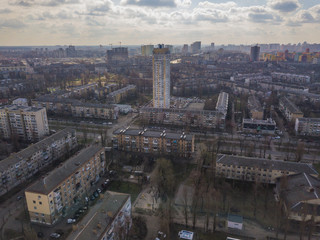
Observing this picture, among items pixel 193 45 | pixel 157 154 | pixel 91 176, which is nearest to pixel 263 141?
pixel 157 154

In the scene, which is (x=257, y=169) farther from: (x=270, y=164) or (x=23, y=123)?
(x=23, y=123)

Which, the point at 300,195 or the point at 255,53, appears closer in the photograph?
the point at 300,195

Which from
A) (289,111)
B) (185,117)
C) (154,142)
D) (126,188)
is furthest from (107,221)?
(289,111)

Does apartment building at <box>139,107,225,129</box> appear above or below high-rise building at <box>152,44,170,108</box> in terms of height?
below

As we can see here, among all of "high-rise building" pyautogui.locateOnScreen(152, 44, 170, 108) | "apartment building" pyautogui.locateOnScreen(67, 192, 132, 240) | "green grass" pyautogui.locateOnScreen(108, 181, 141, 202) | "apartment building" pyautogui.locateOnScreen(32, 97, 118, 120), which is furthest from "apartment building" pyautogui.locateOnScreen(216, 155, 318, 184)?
"high-rise building" pyautogui.locateOnScreen(152, 44, 170, 108)

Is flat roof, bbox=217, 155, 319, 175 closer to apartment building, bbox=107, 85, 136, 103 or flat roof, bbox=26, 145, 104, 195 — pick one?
flat roof, bbox=26, 145, 104, 195

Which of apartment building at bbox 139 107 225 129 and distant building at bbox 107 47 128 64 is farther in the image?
distant building at bbox 107 47 128 64

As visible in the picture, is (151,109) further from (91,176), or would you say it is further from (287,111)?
(287,111)
